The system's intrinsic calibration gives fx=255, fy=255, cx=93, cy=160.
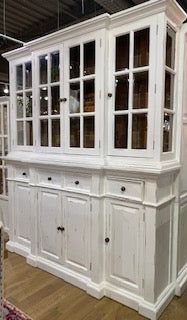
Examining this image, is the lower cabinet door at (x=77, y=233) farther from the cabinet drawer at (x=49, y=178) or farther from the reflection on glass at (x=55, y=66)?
the reflection on glass at (x=55, y=66)

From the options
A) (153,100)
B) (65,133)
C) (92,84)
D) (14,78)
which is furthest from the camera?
(14,78)

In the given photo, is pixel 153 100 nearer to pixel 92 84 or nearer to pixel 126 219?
pixel 92 84

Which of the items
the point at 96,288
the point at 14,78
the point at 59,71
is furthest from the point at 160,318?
the point at 14,78

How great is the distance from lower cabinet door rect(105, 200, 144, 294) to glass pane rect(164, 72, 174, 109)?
0.83 m

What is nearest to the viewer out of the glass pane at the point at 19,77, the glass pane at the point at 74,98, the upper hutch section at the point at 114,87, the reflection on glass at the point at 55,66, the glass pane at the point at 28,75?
the upper hutch section at the point at 114,87

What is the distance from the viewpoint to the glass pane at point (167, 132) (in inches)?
75.6

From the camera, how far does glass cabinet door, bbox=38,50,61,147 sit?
2.39 meters

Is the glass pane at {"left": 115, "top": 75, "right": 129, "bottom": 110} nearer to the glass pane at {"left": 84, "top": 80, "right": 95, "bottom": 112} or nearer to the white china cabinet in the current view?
the white china cabinet

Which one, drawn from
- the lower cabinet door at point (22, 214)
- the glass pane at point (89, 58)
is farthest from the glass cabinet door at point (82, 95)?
the lower cabinet door at point (22, 214)

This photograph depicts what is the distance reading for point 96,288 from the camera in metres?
2.10

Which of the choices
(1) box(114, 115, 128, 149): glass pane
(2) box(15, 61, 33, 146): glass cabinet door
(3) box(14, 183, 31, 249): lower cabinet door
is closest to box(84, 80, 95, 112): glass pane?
(1) box(114, 115, 128, 149): glass pane

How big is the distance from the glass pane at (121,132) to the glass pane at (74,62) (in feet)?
1.85

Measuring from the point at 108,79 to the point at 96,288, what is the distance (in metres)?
1.71

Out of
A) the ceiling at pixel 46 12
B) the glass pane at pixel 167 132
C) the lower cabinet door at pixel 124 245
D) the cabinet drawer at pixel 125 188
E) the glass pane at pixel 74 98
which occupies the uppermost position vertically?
the ceiling at pixel 46 12
